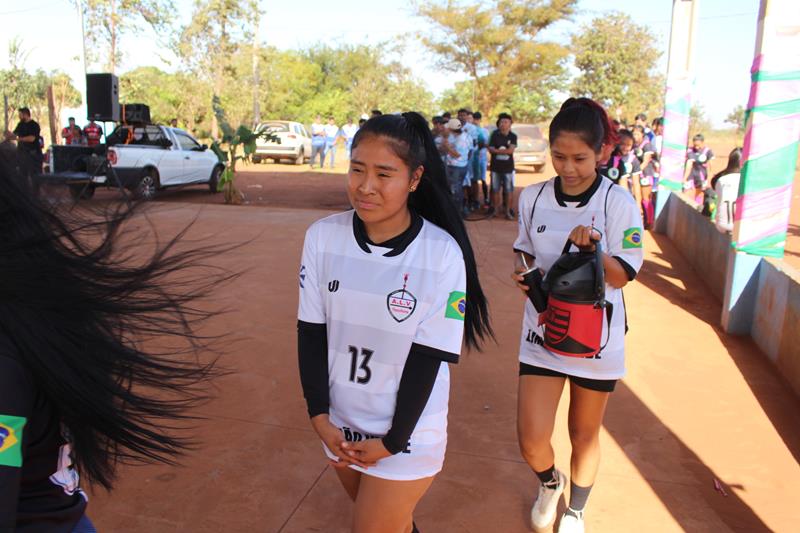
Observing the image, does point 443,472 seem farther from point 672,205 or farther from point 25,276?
point 672,205

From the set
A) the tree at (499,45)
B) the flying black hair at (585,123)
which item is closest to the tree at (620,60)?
the tree at (499,45)

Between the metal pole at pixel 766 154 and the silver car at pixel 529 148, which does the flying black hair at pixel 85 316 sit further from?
the silver car at pixel 529 148

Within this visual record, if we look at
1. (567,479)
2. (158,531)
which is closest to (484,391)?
(567,479)

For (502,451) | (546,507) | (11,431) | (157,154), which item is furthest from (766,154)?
(157,154)

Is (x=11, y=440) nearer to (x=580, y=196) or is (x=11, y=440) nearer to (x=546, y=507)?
(x=580, y=196)

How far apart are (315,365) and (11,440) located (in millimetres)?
998

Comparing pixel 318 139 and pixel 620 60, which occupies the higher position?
pixel 620 60

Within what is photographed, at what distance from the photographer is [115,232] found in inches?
59.9

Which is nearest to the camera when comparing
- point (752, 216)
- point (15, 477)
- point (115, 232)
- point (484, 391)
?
point (15, 477)

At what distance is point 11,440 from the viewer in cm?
106

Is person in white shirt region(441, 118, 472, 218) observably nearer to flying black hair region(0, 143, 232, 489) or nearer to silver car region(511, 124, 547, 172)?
flying black hair region(0, 143, 232, 489)

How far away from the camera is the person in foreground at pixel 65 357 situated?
113 centimetres

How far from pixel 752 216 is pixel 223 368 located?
14.9 feet

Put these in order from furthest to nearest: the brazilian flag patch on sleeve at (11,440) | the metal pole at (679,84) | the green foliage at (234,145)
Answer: the green foliage at (234,145), the metal pole at (679,84), the brazilian flag patch on sleeve at (11,440)
